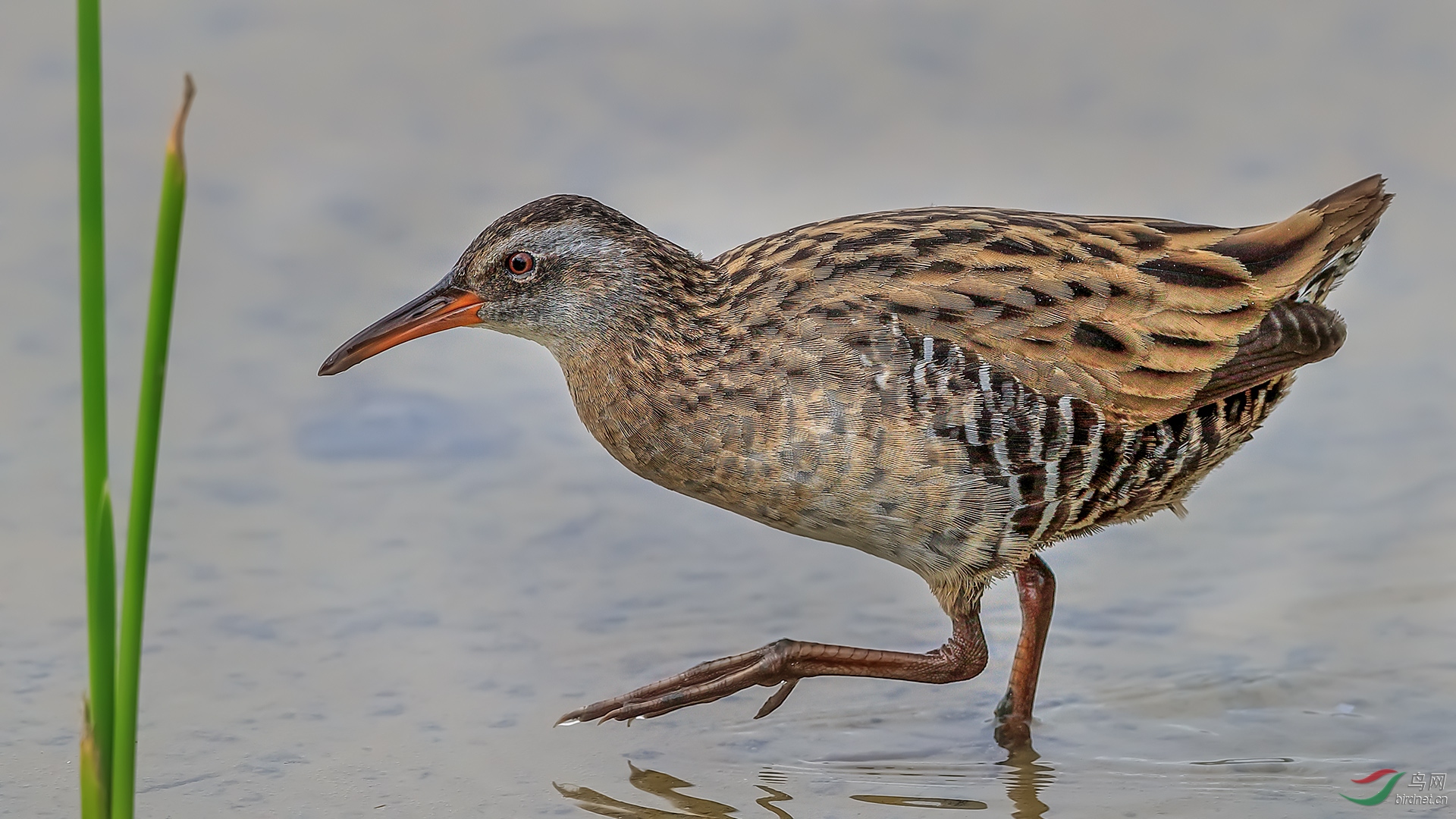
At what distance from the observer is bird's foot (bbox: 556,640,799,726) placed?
4371 mm

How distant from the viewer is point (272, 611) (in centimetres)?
502

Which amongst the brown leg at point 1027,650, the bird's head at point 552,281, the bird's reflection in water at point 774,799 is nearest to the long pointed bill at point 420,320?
the bird's head at point 552,281

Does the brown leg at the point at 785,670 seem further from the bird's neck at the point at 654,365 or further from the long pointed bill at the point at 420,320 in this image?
the long pointed bill at the point at 420,320

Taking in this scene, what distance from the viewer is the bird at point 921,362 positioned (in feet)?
13.6

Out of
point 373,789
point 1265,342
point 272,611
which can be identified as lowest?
point 373,789

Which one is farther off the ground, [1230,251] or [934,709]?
[1230,251]

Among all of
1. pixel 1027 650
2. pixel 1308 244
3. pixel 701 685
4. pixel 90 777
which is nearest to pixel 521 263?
pixel 701 685

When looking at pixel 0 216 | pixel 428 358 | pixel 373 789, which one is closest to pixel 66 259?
pixel 0 216

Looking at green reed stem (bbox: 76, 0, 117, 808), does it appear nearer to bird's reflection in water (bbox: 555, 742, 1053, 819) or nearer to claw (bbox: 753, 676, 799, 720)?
bird's reflection in water (bbox: 555, 742, 1053, 819)

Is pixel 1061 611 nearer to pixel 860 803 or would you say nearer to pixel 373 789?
pixel 860 803

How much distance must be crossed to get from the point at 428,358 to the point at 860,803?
Answer: 2.78 m

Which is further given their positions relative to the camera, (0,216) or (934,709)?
(0,216)

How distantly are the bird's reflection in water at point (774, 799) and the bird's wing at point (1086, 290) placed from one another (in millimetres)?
924

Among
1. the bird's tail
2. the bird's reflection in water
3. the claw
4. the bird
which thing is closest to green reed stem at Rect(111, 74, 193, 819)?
the bird's reflection in water
